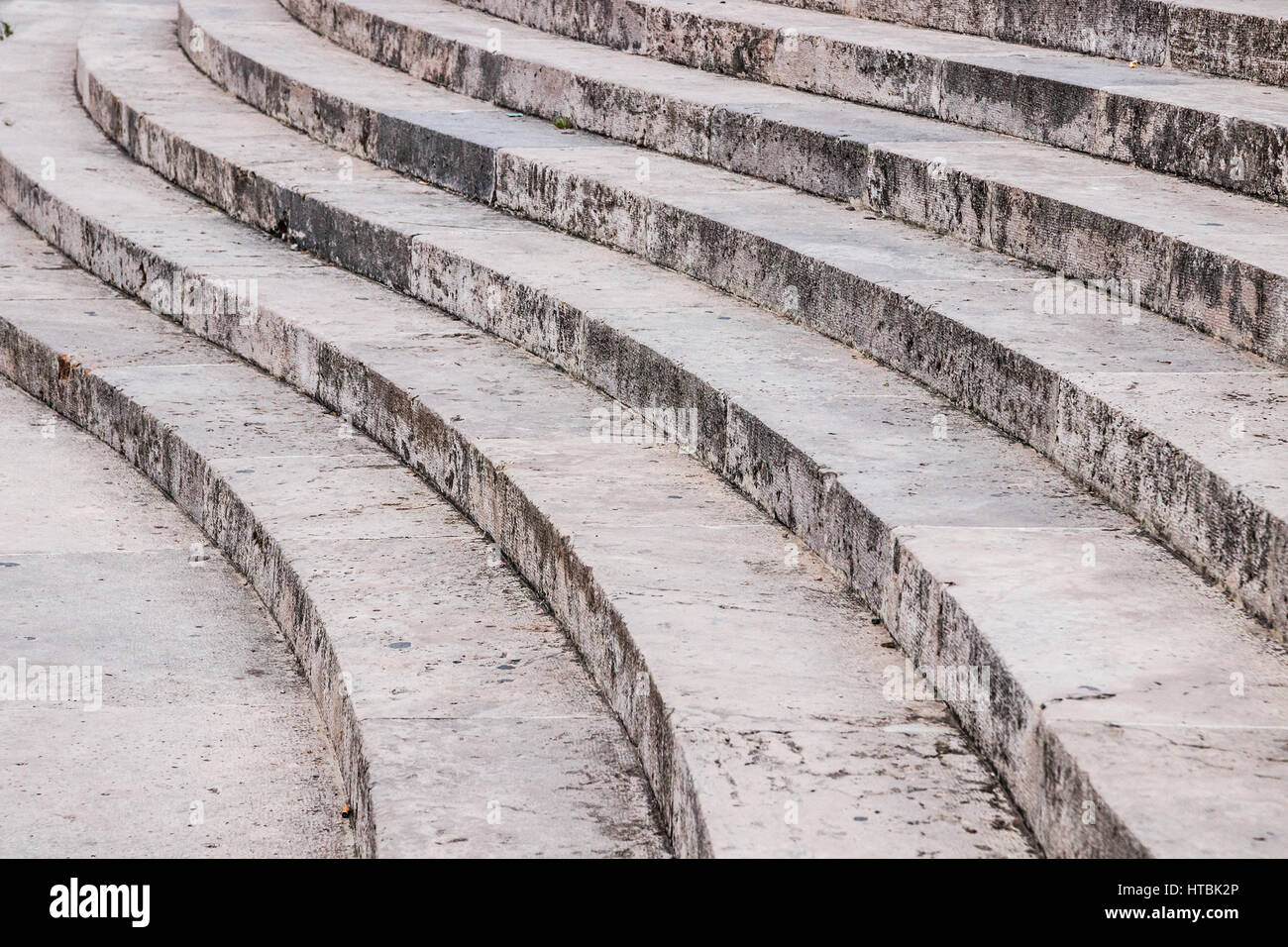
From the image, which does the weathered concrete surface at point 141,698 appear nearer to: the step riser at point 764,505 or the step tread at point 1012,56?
the step riser at point 764,505

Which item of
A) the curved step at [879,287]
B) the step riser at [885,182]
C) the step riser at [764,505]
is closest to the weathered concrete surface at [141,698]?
the step riser at [764,505]

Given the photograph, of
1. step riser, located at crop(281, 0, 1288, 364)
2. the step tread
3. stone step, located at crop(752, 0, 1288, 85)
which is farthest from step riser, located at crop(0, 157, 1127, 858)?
stone step, located at crop(752, 0, 1288, 85)

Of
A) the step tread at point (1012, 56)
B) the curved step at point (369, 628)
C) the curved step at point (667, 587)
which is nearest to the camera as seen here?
the curved step at point (667, 587)

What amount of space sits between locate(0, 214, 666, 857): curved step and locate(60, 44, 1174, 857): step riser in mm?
87

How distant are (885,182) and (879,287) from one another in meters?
1.04

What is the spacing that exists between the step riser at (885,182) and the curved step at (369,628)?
1689 millimetres

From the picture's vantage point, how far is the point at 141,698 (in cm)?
355

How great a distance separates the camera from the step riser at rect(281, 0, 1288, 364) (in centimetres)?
381

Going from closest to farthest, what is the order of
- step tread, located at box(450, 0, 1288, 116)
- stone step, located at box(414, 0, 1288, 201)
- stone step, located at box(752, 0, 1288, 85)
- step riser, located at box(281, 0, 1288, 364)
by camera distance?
step riser, located at box(281, 0, 1288, 364) → stone step, located at box(414, 0, 1288, 201) → step tread, located at box(450, 0, 1288, 116) → stone step, located at box(752, 0, 1288, 85)

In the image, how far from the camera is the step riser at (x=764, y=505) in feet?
7.89

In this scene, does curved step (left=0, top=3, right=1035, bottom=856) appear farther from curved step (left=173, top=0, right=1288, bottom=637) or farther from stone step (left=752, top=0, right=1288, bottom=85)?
stone step (left=752, top=0, right=1288, bottom=85)

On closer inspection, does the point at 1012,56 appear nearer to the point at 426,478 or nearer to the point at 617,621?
the point at 426,478
